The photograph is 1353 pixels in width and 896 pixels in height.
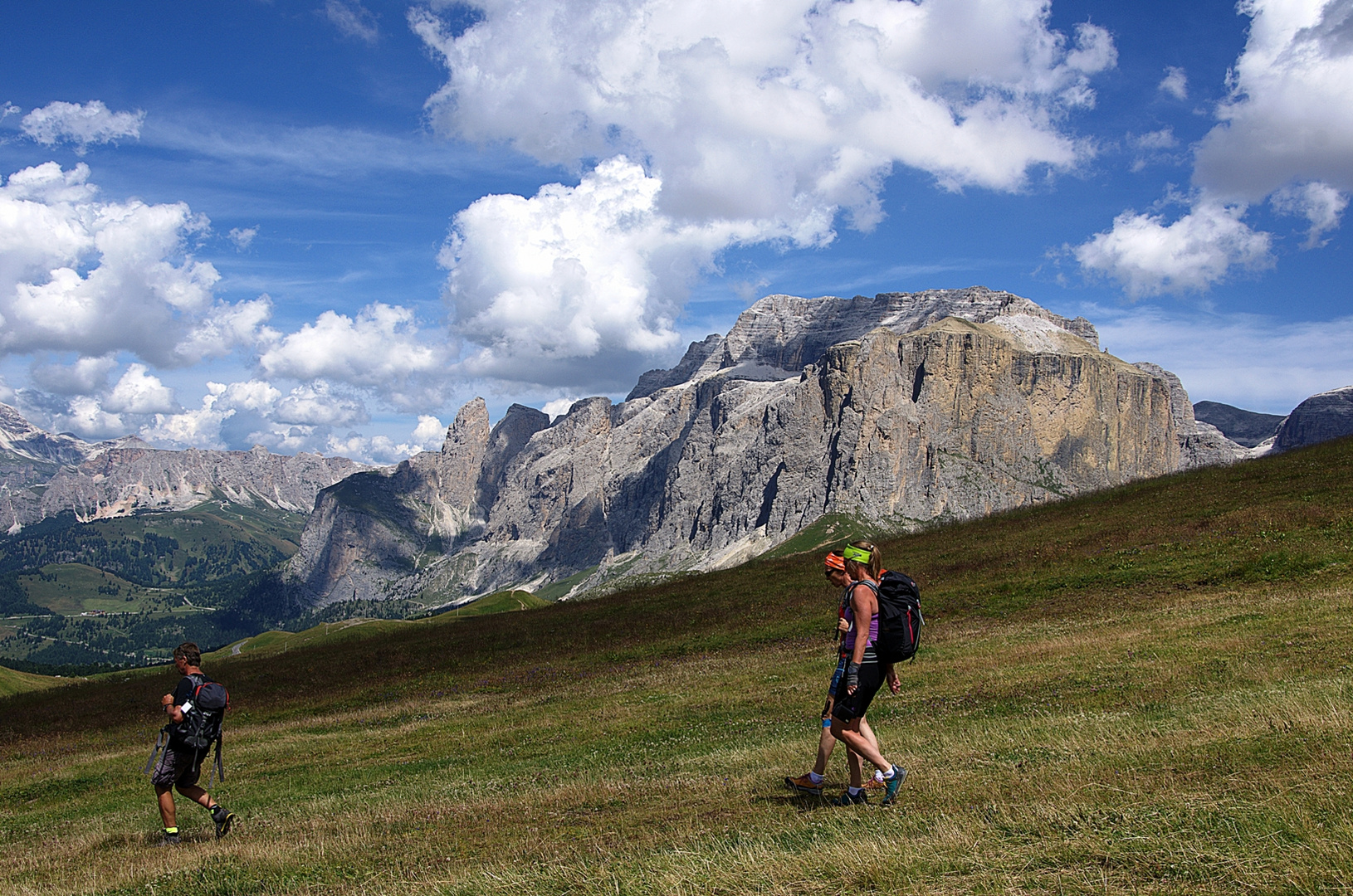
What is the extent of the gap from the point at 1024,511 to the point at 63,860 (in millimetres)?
50768

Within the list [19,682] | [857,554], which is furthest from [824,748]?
[19,682]

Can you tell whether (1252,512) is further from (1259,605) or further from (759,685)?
(759,685)

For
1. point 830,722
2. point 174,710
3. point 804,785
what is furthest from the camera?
point 174,710

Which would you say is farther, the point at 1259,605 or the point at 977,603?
the point at 977,603

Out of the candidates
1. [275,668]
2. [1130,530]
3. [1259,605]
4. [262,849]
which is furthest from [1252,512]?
[275,668]

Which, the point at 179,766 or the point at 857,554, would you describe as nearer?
the point at 857,554

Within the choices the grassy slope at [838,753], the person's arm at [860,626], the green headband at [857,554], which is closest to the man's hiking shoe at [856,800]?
the grassy slope at [838,753]

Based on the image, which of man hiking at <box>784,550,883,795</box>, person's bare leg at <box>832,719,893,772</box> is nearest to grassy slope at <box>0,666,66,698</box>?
man hiking at <box>784,550,883,795</box>

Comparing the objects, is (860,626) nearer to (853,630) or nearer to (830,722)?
(853,630)

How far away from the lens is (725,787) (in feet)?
42.8

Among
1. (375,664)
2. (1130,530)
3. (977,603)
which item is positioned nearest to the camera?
(977,603)

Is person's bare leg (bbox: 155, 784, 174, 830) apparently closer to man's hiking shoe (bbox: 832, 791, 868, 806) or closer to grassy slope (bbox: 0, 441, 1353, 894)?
grassy slope (bbox: 0, 441, 1353, 894)

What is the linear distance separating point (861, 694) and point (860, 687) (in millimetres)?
118

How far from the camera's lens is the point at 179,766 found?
1450 centimetres
